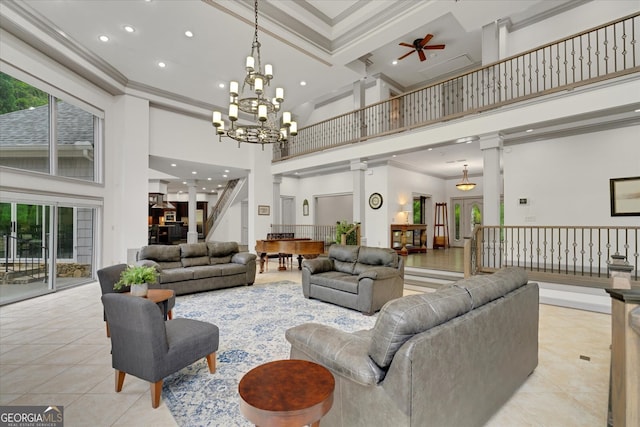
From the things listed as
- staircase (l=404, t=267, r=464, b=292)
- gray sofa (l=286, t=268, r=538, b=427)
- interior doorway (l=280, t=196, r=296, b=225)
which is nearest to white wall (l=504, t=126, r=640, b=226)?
staircase (l=404, t=267, r=464, b=292)

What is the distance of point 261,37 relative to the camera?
20.8ft

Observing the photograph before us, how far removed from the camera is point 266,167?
10.8 meters

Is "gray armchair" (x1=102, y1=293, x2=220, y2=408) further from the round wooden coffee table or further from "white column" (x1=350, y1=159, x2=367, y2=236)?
"white column" (x1=350, y1=159, x2=367, y2=236)

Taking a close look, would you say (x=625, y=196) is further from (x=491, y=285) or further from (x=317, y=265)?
(x=317, y=265)

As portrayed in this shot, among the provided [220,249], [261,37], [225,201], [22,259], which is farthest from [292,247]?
[225,201]

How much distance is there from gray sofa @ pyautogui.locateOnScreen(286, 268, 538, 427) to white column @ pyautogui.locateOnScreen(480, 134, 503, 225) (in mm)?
4272

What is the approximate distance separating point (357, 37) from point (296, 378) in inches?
295

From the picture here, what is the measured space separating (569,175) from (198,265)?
8.21m

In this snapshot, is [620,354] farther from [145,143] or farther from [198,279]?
[145,143]

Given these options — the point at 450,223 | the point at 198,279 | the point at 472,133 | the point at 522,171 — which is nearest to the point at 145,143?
the point at 198,279

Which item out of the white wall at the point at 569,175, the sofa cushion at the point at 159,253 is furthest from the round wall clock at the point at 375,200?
the sofa cushion at the point at 159,253

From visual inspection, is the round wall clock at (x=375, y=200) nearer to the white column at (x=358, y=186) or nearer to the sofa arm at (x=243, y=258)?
the white column at (x=358, y=186)

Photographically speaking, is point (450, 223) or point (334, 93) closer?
point (334, 93)

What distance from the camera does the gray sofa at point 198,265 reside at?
209 inches
